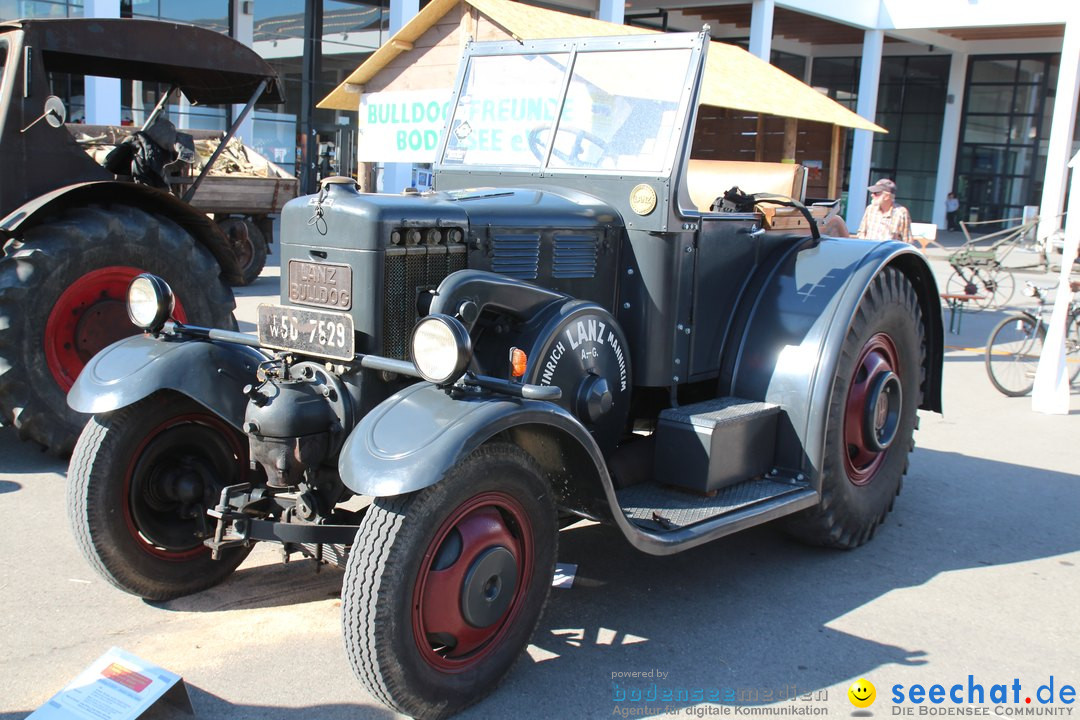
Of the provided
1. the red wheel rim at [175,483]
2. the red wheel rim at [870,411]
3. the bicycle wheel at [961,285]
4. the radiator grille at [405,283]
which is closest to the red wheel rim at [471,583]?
the radiator grille at [405,283]

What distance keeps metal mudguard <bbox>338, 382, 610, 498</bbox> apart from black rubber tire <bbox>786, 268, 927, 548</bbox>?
6.18ft

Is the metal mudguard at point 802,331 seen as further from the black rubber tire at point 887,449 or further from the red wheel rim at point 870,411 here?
the red wheel rim at point 870,411

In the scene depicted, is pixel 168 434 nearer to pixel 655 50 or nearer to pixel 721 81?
pixel 655 50

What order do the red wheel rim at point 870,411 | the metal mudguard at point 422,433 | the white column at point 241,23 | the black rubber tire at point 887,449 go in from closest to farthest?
the metal mudguard at point 422,433 < the black rubber tire at point 887,449 < the red wheel rim at point 870,411 < the white column at point 241,23

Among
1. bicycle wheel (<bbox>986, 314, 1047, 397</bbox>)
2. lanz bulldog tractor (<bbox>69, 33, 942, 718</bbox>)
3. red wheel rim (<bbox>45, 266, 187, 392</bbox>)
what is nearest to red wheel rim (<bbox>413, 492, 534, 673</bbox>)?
lanz bulldog tractor (<bbox>69, 33, 942, 718</bbox>)

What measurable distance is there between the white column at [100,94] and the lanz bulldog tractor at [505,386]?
13136 millimetres

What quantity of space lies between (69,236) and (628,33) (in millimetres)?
4012

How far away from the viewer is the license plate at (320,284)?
354cm

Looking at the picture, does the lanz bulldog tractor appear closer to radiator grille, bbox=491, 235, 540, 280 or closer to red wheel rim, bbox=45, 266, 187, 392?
radiator grille, bbox=491, 235, 540, 280

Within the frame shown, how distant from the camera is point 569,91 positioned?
14.9ft

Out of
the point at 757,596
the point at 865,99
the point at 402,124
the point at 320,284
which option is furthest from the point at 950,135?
the point at 320,284

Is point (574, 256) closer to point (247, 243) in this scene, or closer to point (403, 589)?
point (403, 589)

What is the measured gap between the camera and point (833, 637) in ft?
A: 12.8

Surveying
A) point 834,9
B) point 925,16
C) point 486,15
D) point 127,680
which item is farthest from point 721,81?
point 925,16
